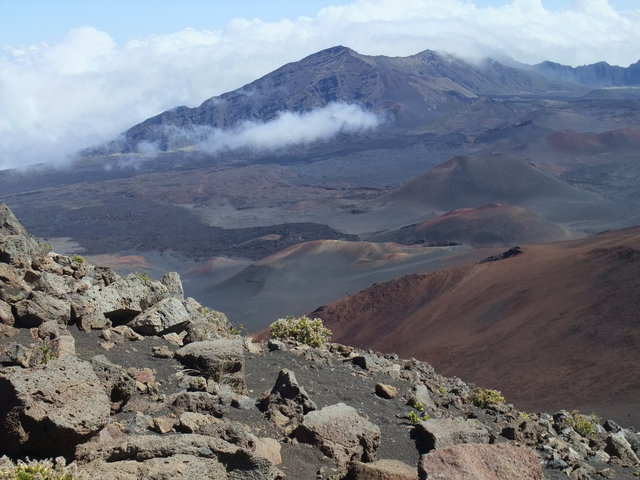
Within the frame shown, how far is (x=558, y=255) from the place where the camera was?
32.8m

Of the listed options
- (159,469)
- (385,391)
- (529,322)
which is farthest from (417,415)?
(529,322)

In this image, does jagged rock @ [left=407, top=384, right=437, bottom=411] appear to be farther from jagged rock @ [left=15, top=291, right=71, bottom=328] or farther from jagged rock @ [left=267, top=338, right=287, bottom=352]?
jagged rock @ [left=15, top=291, right=71, bottom=328]

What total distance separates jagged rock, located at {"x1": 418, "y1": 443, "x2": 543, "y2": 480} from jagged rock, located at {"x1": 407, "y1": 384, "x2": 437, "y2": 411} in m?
3.51

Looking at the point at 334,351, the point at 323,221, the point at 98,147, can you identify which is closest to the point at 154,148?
the point at 98,147

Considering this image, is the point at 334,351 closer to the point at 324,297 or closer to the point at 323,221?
the point at 324,297

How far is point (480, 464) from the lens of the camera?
18.6 ft

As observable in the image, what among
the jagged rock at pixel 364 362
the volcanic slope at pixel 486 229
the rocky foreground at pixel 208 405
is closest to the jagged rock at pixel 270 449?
the rocky foreground at pixel 208 405

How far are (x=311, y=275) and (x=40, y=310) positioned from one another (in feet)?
129

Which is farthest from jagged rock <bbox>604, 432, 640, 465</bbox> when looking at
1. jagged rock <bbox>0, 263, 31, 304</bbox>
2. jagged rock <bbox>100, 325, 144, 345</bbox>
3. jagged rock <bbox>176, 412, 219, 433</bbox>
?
jagged rock <bbox>0, 263, 31, 304</bbox>

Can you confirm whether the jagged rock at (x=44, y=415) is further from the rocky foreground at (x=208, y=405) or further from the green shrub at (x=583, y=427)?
the green shrub at (x=583, y=427)

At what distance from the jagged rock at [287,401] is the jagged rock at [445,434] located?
1178mm

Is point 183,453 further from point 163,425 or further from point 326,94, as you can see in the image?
point 326,94

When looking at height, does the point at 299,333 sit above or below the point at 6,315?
below

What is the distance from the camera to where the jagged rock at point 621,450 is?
995 cm
